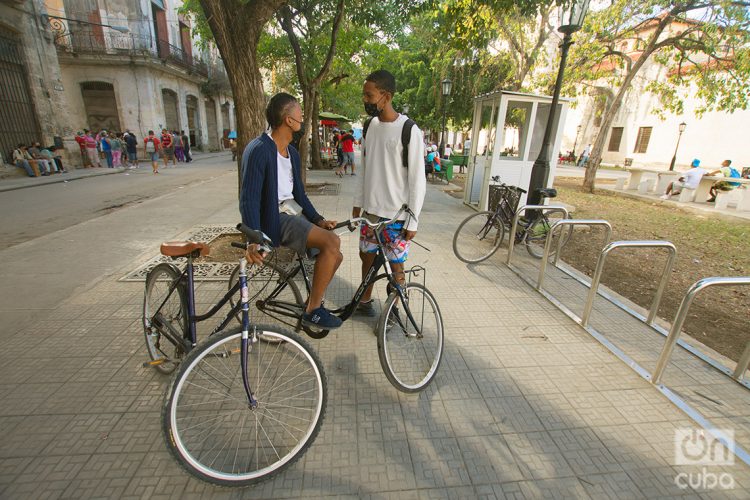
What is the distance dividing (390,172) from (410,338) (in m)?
1.35

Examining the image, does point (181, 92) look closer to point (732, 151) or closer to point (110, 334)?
point (110, 334)

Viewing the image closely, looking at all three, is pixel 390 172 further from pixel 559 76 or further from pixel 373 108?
pixel 559 76

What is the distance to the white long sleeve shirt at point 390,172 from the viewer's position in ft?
9.39

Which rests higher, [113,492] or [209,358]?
[209,358]

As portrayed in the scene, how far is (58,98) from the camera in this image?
15094 millimetres

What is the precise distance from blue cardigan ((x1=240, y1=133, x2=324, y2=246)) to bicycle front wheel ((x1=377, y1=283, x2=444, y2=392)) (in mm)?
1004

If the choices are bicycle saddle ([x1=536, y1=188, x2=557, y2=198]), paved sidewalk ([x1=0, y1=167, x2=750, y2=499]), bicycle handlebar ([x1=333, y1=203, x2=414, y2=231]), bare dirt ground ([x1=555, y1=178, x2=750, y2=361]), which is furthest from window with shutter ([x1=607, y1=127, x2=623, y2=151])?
bicycle handlebar ([x1=333, y1=203, x2=414, y2=231])

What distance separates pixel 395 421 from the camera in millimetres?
2371

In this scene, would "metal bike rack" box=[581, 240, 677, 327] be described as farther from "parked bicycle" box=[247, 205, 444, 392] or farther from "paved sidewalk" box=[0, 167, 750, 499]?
"parked bicycle" box=[247, 205, 444, 392]

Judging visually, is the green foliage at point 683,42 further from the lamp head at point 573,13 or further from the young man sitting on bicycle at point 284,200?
the young man sitting on bicycle at point 284,200

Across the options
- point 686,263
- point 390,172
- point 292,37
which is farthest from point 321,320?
point 292,37

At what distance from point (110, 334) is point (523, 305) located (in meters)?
4.11

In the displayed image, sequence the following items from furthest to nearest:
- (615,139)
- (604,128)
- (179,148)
→ (615,139) → (179,148) → (604,128)

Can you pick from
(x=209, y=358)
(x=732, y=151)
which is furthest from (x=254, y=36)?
(x=732, y=151)
